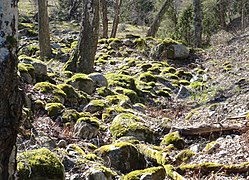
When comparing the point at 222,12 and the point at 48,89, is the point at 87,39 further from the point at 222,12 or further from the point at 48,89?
the point at 222,12

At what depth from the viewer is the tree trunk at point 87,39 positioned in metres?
9.51

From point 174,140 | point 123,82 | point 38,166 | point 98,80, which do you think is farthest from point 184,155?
point 123,82

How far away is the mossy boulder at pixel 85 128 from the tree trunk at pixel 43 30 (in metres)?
7.79

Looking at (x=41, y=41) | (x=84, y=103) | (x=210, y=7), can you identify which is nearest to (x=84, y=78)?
(x=84, y=103)

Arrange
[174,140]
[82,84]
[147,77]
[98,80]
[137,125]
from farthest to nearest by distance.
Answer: [147,77] < [98,80] < [82,84] < [137,125] < [174,140]

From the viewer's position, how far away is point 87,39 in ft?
31.8

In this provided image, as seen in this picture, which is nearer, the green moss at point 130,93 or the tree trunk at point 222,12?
the green moss at point 130,93

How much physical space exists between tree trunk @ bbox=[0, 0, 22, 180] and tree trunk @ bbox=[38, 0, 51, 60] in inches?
409

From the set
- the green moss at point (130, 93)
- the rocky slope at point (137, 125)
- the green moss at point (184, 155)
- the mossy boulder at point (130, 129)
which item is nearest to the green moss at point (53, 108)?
the rocky slope at point (137, 125)

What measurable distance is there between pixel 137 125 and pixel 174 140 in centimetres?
64

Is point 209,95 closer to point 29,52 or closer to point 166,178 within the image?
point 166,178

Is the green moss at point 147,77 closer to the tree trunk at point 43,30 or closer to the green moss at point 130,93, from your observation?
the green moss at point 130,93

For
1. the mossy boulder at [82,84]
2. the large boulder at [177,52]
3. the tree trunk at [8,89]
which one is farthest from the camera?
the large boulder at [177,52]

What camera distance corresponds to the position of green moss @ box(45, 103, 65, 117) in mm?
6153
